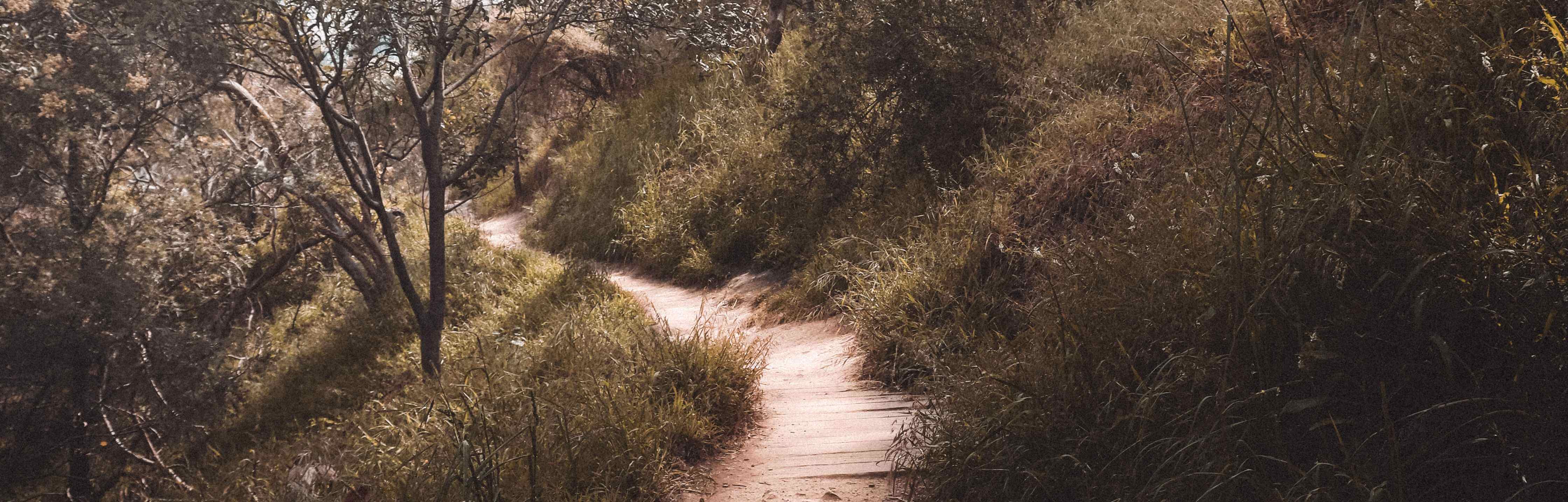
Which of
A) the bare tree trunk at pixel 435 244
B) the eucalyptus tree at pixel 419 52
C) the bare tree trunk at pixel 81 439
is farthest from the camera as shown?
the bare tree trunk at pixel 81 439

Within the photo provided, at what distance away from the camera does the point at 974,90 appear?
25.0 feet

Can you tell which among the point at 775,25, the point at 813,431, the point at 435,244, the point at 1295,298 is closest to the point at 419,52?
the point at 435,244

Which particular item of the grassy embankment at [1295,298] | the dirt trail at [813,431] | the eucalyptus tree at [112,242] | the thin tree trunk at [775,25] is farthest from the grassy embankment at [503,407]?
the thin tree trunk at [775,25]

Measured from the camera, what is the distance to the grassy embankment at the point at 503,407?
148 inches

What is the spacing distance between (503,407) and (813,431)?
159 centimetres

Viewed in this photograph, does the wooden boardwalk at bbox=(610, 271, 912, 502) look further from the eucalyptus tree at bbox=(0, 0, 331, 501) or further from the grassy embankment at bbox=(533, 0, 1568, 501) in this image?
the eucalyptus tree at bbox=(0, 0, 331, 501)

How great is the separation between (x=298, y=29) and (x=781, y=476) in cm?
474

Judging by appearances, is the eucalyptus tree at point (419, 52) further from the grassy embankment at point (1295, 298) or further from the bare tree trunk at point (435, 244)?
the grassy embankment at point (1295, 298)

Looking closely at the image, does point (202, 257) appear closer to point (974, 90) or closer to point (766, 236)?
point (766, 236)

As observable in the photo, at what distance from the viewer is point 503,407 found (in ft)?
15.0

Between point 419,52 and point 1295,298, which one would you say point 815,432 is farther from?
point 419,52

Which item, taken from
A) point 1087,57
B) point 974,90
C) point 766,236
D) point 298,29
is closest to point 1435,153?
point 1087,57

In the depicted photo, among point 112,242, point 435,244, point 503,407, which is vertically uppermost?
point 112,242

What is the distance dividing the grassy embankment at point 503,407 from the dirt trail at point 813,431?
0.21m
